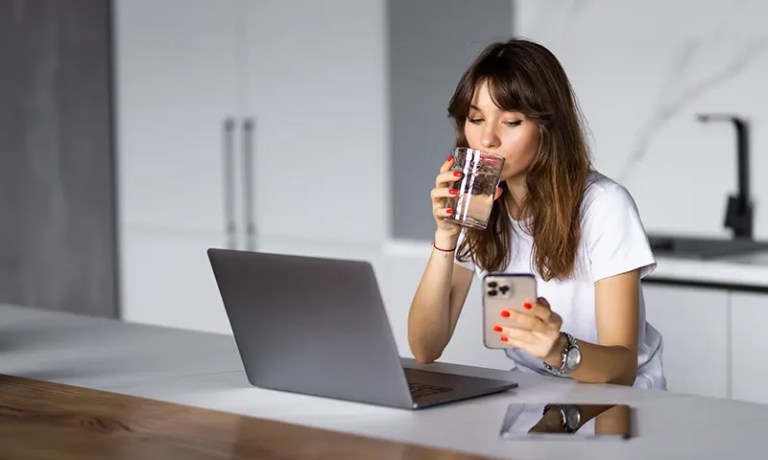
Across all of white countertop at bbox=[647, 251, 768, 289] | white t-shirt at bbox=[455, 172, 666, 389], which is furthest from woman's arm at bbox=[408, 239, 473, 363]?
white countertop at bbox=[647, 251, 768, 289]

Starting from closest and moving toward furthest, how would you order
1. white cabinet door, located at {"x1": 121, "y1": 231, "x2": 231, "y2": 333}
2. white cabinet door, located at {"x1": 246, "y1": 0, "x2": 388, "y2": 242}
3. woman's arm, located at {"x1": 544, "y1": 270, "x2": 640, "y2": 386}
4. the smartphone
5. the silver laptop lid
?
the silver laptop lid
the smartphone
woman's arm, located at {"x1": 544, "y1": 270, "x2": 640, "y2": 386}
white cabinet door, located at {"x1": 246, "y1": 0, "x2": 388, "y2": 242}
white cabinet door, located at {"x1": 121, "y1": 231, "x2": 231, "y2": 333}

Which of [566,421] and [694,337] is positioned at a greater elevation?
[566,421]

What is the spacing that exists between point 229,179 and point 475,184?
9.40 ft

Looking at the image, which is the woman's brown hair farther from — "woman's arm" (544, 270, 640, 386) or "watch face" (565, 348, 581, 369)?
"watch face" (565, 348, 581, 369)

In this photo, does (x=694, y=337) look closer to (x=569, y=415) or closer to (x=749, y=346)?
(x=749, y=346)

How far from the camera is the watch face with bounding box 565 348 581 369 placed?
201 cm

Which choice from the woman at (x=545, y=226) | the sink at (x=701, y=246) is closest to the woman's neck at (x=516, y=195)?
the woman at (x=545, y=226)

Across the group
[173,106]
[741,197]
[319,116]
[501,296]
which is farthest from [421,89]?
[501,296]

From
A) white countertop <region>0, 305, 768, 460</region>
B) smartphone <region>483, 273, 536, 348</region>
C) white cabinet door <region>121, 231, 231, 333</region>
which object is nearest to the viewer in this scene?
white countertop <region>0, 305, 768, 460</region>

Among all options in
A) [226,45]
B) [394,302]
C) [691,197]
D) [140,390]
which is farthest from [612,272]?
[226,45]

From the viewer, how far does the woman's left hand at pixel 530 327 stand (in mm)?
1923

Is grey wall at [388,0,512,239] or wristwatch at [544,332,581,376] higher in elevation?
grey wall at [388,0,512,239]

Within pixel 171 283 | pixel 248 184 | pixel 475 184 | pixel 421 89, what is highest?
pixel 421 89

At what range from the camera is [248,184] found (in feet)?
15.6
